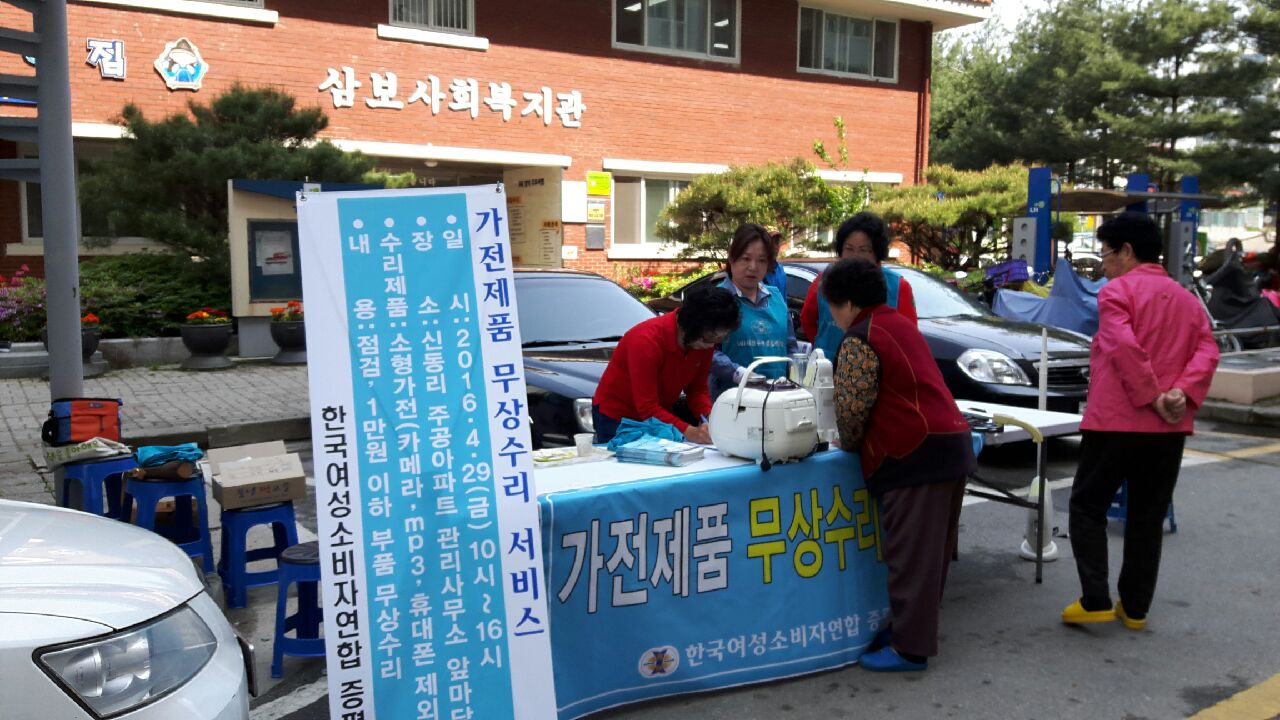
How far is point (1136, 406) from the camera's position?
4316 millimetres

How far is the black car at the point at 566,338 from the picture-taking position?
6.09m

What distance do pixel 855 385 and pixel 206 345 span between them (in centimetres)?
971

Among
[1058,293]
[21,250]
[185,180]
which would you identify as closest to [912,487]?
[1058,293]

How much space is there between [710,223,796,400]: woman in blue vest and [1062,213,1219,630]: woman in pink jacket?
5.14 ft

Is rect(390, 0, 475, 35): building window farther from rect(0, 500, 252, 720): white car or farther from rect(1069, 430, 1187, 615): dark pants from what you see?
rect(0, 500, 252, 720): white car

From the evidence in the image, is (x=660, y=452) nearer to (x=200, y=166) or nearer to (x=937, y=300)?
(x=937, y=300)

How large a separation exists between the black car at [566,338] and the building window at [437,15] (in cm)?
1033

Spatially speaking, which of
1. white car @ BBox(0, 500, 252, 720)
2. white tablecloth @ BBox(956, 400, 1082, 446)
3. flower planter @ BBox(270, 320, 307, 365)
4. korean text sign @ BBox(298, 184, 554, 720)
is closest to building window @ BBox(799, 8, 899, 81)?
flower planter @ BBox(270, 320, 307, 365)

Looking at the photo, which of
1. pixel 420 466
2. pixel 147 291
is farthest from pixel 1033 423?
pixel 147 291

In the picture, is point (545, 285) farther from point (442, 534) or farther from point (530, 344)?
point (442, 534)

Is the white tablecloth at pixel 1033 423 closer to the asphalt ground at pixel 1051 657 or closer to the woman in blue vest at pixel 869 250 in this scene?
the woman in blue vest at pixel 869 250

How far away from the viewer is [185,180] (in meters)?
12.7

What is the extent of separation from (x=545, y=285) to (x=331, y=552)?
4586 millimetres

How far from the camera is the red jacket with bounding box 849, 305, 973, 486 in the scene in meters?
3.89
